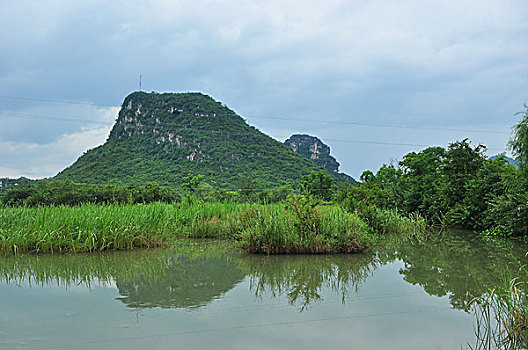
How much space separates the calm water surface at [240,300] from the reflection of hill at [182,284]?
0.02 m

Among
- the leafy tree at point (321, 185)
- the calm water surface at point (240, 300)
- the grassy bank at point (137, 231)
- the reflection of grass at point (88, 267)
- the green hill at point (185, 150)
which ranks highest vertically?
the green hill at point (185, 150)

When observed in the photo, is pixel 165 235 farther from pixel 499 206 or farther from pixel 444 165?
pixel 444 165

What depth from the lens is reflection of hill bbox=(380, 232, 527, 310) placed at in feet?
18.1

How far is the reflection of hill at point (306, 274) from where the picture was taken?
5.28 meters

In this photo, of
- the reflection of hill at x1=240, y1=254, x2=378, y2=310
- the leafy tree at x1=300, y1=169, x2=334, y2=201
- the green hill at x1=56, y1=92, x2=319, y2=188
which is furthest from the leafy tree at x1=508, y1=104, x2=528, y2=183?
the green hill at x1=56, y1=92, x2=319, y2=188

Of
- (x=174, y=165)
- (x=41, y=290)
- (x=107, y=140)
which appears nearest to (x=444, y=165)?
(x=41, y=290)

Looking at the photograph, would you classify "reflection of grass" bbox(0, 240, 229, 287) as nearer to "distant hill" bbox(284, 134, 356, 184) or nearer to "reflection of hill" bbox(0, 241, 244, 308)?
"reflection of hill" bbox(0, 241, 244, 308)

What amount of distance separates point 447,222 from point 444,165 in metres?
2.17

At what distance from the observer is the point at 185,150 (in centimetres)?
5184

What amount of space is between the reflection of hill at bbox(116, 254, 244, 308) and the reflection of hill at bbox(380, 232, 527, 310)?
2.65m

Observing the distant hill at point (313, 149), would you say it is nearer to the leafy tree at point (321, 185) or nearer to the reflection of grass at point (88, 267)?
the leafy tree at point (321, 185)

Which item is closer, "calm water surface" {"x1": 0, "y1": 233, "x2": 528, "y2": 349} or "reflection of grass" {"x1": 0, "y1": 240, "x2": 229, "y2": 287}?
"calm water surface" {"x1": 0, "y1": 233, "x2": 528, "y2": 349}

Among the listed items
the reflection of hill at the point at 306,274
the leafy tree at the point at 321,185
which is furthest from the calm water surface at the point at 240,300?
the leafy tree at the point at 321,185

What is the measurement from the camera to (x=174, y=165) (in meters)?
Answer: 48.7
